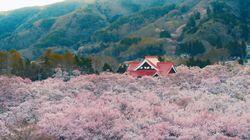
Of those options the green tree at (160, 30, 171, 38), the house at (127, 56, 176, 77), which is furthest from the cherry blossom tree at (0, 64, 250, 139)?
the green tree at (160, 30, 171, 38)

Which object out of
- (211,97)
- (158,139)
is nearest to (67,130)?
(158,139)

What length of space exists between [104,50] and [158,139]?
133547 mm

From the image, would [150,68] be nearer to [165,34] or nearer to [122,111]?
[122,111]

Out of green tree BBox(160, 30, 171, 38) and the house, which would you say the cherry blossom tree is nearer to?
the house

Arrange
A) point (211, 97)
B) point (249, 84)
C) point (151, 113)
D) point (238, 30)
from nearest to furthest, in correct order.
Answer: point (151, 113), point (211, 97), point (249, 84), point (238, 30)

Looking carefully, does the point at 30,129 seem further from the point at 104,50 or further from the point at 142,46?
the point at 104,50

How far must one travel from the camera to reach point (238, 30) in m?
138

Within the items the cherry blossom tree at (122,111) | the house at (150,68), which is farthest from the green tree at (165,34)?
the cherry blossom tree at (122,111)

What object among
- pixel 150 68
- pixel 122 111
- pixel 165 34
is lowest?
pixel 165 34

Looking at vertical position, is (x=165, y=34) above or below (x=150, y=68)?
below

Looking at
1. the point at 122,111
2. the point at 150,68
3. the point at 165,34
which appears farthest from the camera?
the point at 165,34

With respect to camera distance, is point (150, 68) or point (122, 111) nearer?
point (122, 111)

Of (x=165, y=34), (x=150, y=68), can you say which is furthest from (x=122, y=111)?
(x=165, y=34)

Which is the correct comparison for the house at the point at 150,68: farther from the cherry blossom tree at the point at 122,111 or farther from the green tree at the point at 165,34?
the green tree at the point at 165,34
